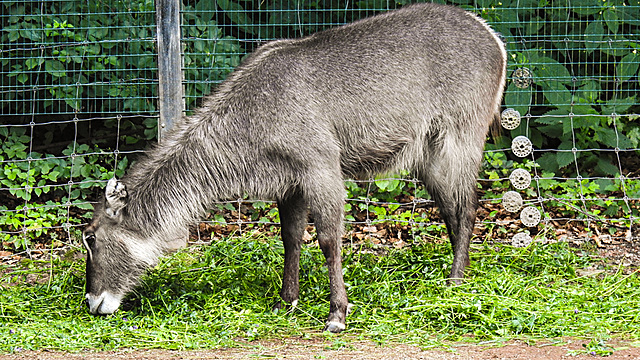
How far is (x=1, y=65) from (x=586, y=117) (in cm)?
510

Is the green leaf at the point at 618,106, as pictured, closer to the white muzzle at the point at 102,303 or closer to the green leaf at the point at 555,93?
the green leaf at the point at 555,93

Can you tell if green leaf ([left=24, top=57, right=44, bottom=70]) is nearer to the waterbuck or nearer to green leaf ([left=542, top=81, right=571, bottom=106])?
the waterbuck

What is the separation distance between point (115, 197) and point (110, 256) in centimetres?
37

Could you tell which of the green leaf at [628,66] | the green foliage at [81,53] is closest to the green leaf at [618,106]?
the green leaf at [628,66]

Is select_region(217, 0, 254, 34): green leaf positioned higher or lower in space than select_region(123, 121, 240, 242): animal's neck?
higher

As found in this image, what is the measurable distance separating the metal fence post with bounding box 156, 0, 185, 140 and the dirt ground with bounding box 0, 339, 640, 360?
2.45m

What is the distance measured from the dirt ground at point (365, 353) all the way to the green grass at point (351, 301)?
3.7 inches

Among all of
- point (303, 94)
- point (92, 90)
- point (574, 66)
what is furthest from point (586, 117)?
point (92, 90)

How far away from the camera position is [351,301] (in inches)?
204

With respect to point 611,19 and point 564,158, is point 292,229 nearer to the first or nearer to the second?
point 564,158

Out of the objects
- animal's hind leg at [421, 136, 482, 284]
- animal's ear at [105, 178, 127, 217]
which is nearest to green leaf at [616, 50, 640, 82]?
animal's hind leg at [421, 136, 482, 284]

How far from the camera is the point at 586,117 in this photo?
719cm

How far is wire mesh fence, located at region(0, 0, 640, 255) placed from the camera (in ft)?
22.0

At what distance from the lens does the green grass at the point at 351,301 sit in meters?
4.61
